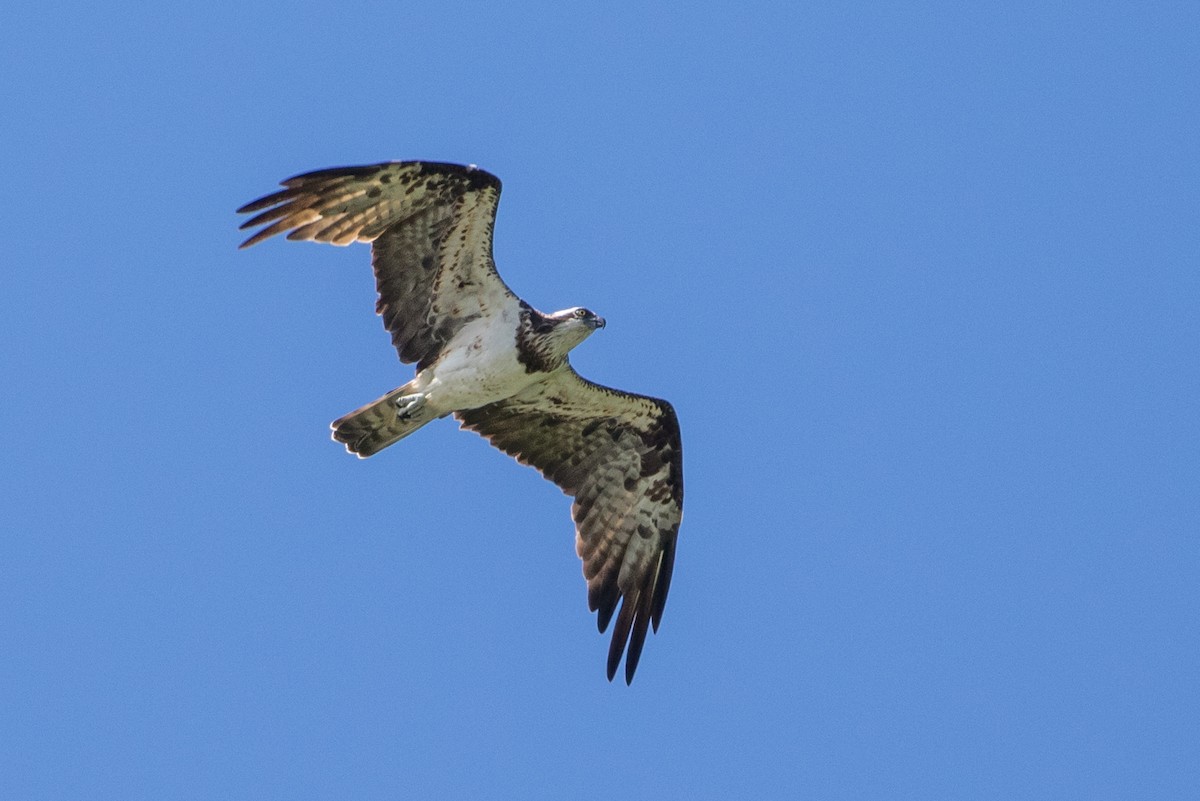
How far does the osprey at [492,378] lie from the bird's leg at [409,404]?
0.01 metres

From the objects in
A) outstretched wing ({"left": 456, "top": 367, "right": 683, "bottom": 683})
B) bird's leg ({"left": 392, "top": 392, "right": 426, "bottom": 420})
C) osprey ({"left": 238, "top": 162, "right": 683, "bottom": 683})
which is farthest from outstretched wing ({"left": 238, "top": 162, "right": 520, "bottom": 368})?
outstretched wing ({"left": 456, "top": 367, "right": 683, "bottom": 683})

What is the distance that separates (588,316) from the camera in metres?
17.3

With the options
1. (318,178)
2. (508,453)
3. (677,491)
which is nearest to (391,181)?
(318,178)

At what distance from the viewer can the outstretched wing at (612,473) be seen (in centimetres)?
1853

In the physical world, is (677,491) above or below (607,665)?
above

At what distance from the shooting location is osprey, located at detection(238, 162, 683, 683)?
56.4ft

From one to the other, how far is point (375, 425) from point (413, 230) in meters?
1.84

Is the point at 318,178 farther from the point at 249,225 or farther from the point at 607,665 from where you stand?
the point at 607,665

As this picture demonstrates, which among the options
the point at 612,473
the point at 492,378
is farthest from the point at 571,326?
the point at 612,473

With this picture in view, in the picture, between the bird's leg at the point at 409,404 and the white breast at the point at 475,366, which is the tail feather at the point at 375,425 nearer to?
the bird's leg at the point at 409,404

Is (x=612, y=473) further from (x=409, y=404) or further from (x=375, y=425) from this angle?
(x=375, y=425)

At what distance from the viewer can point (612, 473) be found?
19031mm

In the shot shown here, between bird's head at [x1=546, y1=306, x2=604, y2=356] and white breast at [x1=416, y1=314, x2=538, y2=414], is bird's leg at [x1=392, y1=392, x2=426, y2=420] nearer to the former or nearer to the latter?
white breast at [x1=416, y1=314, x2=538, y2=414]

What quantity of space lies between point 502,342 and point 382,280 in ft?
4.11
